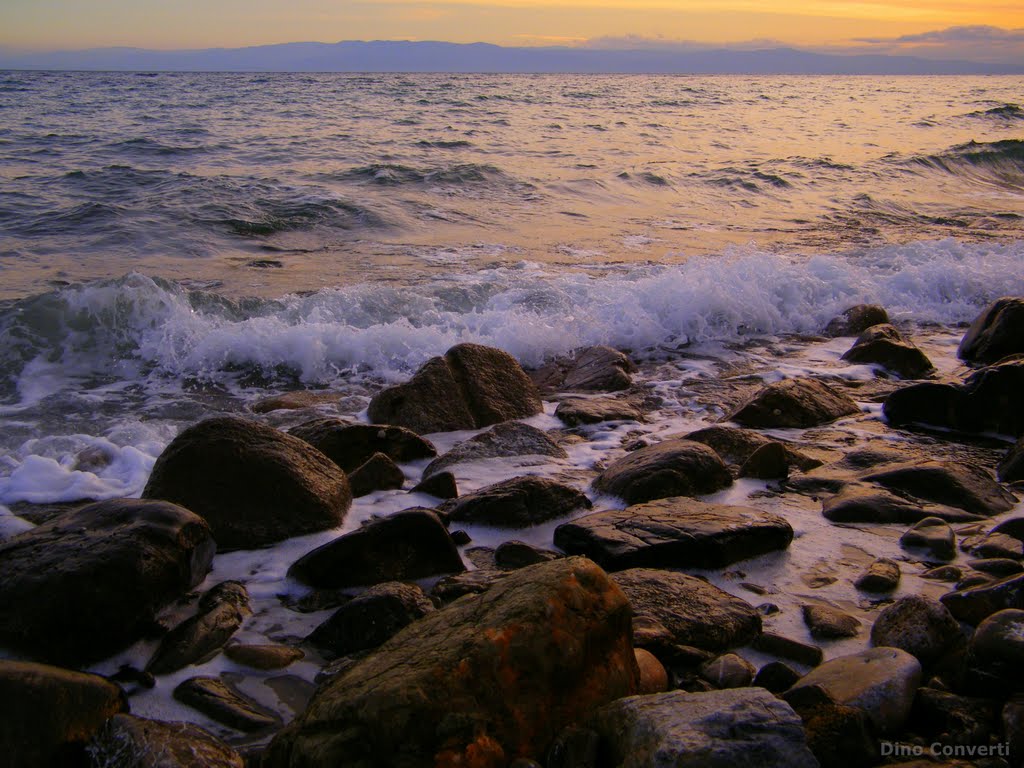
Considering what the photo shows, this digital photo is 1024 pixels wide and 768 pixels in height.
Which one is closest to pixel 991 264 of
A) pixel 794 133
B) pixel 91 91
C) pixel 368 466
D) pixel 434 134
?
pixel 368 466

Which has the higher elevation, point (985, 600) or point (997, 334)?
point (997, 334)

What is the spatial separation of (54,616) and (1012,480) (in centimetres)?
422

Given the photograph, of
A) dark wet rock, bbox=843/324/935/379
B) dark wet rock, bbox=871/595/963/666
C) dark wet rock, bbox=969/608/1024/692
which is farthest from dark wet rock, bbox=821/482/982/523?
dark wet rock, bbox=843/324/935/379

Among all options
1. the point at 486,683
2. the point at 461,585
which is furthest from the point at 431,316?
the point at 486,683

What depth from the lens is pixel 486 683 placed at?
76.0 inches

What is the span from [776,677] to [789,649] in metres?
0.23

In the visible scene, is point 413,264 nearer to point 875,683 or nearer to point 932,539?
point 932,539

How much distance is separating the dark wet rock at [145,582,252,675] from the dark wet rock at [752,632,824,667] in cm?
181

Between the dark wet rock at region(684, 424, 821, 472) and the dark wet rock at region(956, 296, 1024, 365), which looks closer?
the dark wet rock at region(684, 424, 821, 472)

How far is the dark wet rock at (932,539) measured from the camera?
3.21 m

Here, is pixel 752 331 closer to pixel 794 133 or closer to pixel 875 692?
pixel 875 692

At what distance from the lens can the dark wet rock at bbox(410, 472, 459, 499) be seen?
3.98m

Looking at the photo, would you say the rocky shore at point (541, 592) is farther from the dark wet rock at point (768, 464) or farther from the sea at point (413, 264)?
the sea at point (413, 264)

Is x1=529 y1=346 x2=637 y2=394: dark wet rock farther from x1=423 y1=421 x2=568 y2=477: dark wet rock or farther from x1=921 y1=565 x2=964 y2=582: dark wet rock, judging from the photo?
x1=921 y1=565 x2=964 y2=582: dark wet rock
